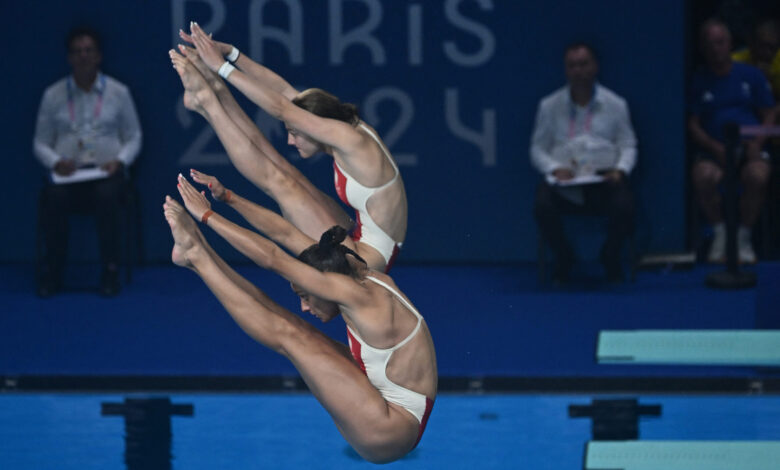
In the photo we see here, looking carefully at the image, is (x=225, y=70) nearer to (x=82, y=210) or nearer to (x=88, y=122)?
(x=82, y=210)

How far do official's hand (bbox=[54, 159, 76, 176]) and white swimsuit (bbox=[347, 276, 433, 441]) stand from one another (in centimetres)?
405

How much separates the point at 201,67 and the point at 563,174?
344 centimetres

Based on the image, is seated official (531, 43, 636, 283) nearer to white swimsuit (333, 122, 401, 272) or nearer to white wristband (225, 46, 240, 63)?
white swimsuit (333, 122, 401, 272)

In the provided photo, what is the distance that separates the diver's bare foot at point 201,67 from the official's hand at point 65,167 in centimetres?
295

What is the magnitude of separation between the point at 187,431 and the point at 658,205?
435 centimetres

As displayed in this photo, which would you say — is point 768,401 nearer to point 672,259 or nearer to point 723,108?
point 672,259

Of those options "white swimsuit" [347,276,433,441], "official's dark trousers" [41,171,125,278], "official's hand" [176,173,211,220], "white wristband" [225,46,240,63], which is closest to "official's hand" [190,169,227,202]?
"official's hand" [176,173,211,220]

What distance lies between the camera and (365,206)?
4.98 metres

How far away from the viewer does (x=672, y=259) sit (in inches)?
320

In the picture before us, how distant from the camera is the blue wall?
8391 mm

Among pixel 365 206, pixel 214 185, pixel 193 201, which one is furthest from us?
pixel 365 206

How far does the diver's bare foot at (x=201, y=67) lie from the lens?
15.7 ft

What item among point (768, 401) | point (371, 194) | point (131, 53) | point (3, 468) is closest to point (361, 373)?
point (371, 194)

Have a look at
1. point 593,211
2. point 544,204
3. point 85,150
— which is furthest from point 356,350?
point 85,150
